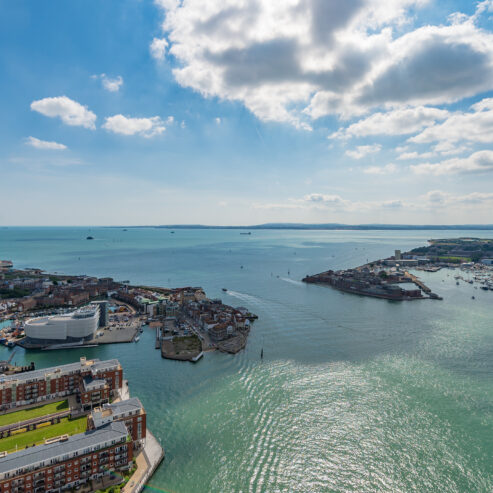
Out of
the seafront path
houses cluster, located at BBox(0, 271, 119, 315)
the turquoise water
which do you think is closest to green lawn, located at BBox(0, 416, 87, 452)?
the seafront path

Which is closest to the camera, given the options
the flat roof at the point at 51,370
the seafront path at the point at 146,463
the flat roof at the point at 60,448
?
the flat roof at the point at 60,448

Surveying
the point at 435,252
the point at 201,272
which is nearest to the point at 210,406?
the point at 201,272

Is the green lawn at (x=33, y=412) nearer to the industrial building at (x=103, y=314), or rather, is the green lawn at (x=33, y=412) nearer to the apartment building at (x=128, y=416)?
the apartment building at (x=128, y=416)

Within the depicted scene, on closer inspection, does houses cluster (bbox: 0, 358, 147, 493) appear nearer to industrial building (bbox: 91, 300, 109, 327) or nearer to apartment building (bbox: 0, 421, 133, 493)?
apartment building (bbox: 0, 421, 133, 493)

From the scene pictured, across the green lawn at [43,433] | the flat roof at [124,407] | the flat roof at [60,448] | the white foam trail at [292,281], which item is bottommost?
the green lawn at [43,433]

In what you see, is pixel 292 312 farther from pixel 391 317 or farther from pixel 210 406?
pixel 210 406

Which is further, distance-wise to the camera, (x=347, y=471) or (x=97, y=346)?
(x=97, y=346)

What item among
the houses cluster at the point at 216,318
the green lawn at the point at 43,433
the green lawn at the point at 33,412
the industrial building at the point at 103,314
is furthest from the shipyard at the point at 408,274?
the green lawn at the point at 33,412
